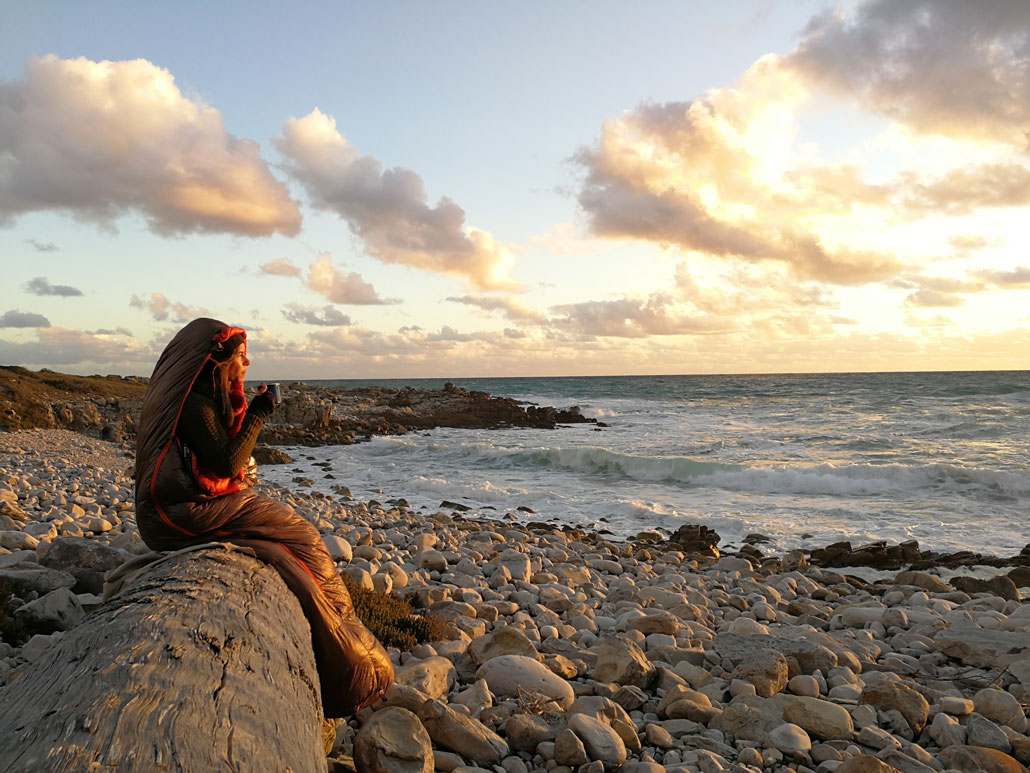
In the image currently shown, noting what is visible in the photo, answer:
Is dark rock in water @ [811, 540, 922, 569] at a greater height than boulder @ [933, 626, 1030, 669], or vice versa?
boulder @ [933, 626, 1030, 669]

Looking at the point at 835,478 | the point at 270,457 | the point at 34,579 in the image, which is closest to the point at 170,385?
the point at 34,579

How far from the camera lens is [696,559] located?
10883 mm

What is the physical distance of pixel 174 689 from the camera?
182cm

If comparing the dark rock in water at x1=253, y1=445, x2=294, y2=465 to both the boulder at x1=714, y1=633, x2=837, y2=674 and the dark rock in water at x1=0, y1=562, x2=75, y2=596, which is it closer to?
the dark rock in water at x1=0, y1=562, x2=75, y2=596

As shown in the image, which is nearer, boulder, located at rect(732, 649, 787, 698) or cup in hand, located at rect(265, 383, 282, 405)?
cup in hand, located at rect(265, 383, 282, 405)

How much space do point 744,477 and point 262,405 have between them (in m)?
17.7

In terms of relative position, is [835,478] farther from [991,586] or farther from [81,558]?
[81,558]

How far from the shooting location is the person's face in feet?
11.5

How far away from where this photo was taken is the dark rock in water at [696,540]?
11.7 m

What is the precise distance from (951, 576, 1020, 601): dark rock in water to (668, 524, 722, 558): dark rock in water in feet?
11.8

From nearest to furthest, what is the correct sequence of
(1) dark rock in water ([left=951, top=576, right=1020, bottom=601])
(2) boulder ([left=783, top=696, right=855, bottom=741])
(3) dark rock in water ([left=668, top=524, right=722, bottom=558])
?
(2) boulder ([left=783, top=696, right=855, bottom=741]) → (1) dark rock in water ([left=951, top=576, right=1020, bottom=601]) → (3) dark rock in water ([left=668, top=524, right=722, bottom=558])

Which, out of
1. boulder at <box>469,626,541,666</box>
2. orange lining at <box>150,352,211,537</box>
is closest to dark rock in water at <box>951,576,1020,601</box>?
boulder at <box>469,626,541,666</box>

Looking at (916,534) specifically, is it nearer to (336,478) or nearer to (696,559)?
(696,559)

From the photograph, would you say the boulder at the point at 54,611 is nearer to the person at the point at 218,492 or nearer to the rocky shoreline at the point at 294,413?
the person at the point at 218,492
